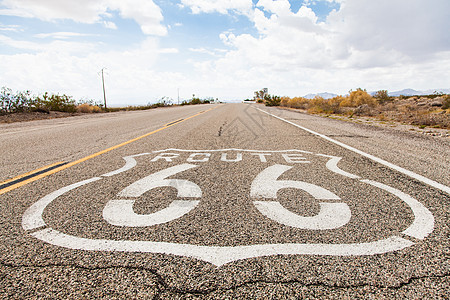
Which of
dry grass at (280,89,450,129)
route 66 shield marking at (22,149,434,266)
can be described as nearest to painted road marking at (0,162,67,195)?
route 66 shield marking at (22,149,434,266)

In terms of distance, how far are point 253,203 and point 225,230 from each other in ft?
1.85

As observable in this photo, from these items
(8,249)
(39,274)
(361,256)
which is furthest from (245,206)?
(8,249)

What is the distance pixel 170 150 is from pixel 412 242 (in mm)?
4122

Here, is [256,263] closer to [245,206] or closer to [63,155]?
[245,206]

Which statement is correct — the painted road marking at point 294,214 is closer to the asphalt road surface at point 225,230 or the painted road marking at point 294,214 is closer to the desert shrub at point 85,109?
the asphalt road surface at point 225,230

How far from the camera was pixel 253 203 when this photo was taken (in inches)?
99.3

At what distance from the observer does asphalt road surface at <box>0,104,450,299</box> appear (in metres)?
1.46

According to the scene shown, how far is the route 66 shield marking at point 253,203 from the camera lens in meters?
1.77

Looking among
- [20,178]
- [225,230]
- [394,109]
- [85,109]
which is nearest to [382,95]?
[394,109]

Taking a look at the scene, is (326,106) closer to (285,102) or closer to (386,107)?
(386,107)

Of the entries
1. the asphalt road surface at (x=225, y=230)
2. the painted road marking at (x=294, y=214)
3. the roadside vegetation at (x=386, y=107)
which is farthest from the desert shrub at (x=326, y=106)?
the painted road marking at (x=294, y=214)

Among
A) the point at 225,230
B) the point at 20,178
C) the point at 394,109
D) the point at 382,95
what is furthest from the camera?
the point at 382,95

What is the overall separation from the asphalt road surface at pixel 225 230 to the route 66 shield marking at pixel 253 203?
0.04ft

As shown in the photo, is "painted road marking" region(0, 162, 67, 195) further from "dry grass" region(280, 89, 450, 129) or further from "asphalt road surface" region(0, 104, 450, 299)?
"dry grass" region(280, 89, 450, 129)
